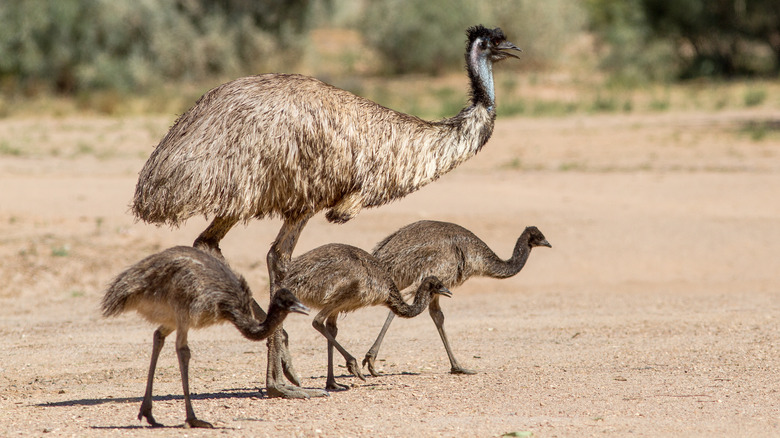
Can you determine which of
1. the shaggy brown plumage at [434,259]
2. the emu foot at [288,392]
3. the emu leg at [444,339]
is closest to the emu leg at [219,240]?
the emu foot at [288,392]

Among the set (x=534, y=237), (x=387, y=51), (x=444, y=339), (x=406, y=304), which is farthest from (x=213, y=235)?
(x=387, y=51)

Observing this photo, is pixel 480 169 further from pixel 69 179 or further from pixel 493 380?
pixel 493 380

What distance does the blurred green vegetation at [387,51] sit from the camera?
88.2 ft

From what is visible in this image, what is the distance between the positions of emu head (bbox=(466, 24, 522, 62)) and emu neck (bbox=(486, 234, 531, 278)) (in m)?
1.46

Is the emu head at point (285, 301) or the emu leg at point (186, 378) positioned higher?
the emu head at point (285, 301)

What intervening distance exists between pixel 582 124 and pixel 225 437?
18.9 m

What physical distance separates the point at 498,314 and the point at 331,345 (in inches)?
121

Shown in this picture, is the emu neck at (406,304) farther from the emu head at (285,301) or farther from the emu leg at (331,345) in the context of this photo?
the emu head at (285,301)

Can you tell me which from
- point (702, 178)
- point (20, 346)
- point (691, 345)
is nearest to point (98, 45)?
point (702, 178)

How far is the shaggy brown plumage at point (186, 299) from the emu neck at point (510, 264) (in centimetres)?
250

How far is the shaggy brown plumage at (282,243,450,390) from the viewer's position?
22.4 ft

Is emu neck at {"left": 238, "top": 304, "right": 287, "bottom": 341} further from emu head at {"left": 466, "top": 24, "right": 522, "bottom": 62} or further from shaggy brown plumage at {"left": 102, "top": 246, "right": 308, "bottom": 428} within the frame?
emu head at {"left": 466, "top": 24, "right": 522, "bottom": 62}

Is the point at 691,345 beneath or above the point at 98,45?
beneath

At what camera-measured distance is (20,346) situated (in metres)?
8.48
